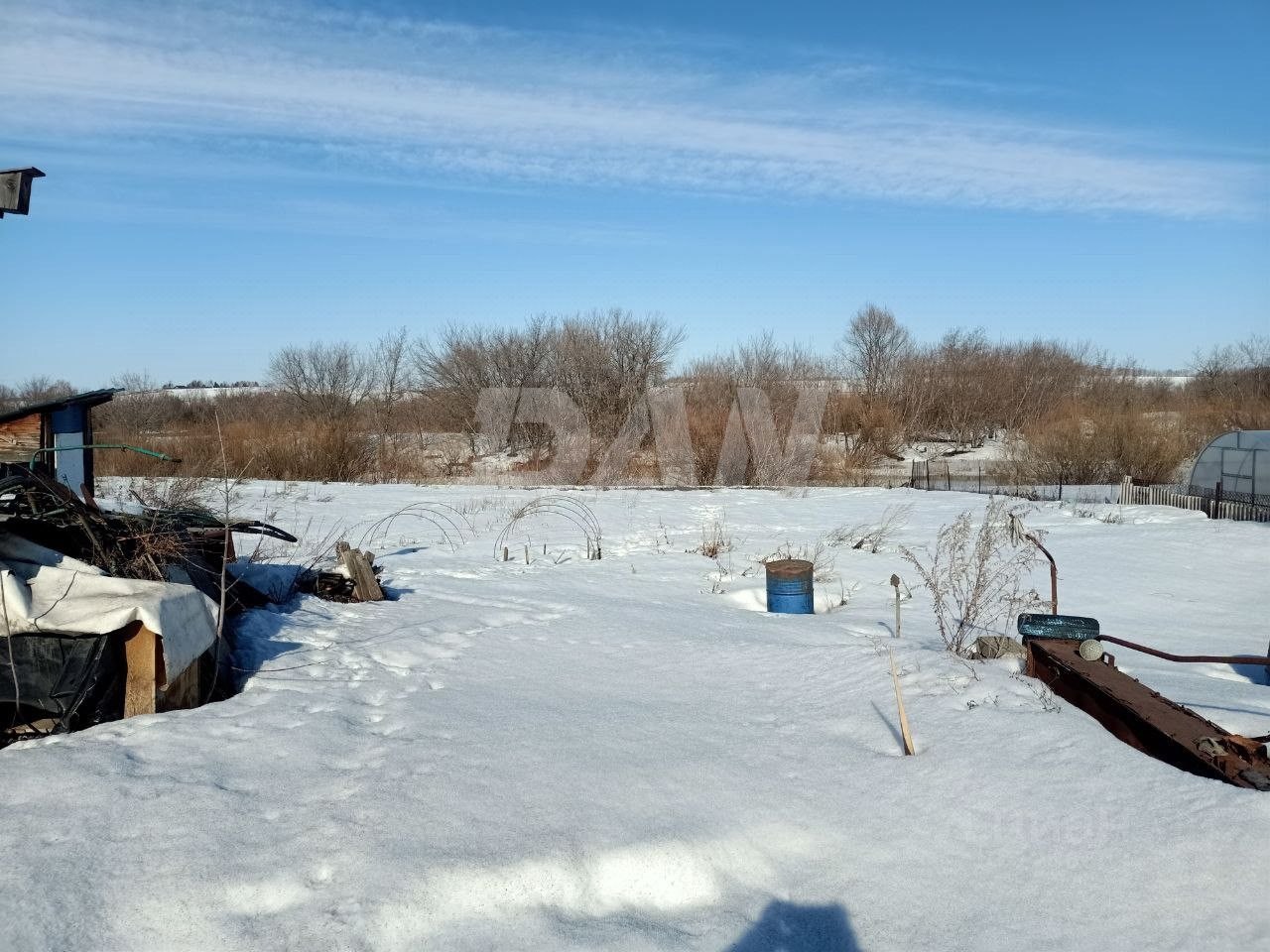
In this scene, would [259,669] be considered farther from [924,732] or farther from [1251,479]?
[1251,479]

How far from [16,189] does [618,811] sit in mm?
5143

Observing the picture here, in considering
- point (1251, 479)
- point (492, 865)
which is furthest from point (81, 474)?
point (1251, 479)

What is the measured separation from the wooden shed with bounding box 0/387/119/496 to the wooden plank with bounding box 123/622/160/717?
5.50 metres

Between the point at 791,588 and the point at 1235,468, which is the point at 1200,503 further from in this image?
the point at 791,588

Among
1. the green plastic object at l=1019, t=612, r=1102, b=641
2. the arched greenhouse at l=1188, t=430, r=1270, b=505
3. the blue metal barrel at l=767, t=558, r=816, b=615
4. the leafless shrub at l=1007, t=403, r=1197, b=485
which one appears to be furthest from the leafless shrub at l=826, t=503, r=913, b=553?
the leafless shrub at l=1007, t=403, r=1197, b=485

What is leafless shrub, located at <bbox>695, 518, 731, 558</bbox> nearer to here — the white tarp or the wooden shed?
the wooden shed

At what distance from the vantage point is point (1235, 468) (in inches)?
729

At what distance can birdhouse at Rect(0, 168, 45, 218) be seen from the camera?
17.9ft

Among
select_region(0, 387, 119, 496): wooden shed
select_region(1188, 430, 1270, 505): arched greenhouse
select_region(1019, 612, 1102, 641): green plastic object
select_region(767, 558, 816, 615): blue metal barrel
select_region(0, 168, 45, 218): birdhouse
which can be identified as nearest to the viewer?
select_region(1019, 612, 1102, 641): green plastic object

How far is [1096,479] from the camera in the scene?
2548 cm

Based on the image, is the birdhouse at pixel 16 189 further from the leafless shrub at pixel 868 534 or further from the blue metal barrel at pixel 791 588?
the leafless shrub at pixel 868 534

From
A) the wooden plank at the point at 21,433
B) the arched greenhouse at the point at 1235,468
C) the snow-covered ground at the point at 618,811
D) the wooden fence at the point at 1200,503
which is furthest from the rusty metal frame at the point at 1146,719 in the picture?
the arched greenhouse at the point at 1235,468

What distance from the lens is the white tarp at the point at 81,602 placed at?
407cm

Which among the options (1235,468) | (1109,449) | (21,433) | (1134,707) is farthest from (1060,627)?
(1109,449)
